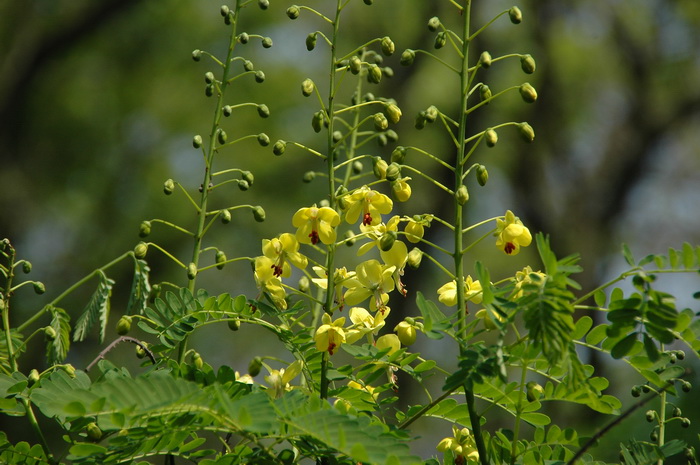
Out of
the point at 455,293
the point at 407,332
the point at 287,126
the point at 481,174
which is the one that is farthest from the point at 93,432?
the point at 287,126

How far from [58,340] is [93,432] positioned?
0.39 meters

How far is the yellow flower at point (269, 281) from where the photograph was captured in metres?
1.44

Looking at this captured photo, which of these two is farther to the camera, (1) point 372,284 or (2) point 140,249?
(2) point 140,249

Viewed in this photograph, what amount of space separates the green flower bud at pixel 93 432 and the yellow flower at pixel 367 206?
516mm

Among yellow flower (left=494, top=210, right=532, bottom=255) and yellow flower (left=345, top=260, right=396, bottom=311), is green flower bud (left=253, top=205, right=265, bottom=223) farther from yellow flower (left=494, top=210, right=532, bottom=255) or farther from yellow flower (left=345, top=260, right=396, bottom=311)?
yellow flower (left=494, top=210, right=532, bottom=255)

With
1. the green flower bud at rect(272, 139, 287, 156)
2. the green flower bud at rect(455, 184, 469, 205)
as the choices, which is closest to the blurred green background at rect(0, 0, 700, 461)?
the green flower bud at rect(272, 139, 287, 156)

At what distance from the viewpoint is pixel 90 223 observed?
9.03 metres

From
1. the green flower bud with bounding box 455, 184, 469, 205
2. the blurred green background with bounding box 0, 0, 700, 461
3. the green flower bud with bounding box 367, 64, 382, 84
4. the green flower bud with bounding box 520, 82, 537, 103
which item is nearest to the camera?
the green flower bud with bounding box 455, 184, 469, 205

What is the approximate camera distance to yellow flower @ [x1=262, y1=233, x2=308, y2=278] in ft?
4.67

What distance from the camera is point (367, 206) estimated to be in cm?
142

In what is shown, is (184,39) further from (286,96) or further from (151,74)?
(286,96)

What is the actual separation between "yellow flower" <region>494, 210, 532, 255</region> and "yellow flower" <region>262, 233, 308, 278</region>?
332 mm

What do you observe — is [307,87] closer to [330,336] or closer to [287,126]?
[330,336]

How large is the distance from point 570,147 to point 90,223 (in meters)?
5.21
